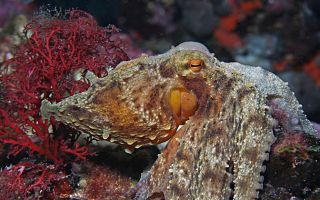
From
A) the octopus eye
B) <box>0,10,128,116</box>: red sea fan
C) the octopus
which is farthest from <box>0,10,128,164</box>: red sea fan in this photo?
the octopus eye

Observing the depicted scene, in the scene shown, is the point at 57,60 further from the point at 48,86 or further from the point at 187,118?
the point at 187,118

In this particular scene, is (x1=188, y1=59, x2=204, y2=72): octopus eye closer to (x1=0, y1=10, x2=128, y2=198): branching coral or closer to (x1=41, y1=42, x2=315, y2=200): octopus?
(x1=41, y1=42, x2=315, y2=200): octopus

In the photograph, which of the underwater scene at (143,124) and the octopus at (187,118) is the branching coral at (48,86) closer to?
the underwater scene at (143,124)

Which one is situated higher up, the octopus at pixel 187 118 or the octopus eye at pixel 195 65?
the octopus eye at pixel 195 65

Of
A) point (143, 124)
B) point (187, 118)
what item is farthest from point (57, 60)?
point (187, 118)

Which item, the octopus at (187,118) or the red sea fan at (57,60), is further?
the red sea fan at (57,60)

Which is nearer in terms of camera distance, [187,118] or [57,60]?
[187,118]

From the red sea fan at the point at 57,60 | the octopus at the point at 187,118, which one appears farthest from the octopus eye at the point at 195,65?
the red sea fan at the point at 57,60
